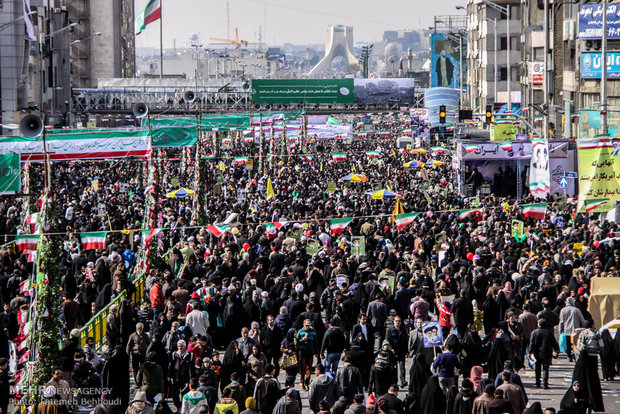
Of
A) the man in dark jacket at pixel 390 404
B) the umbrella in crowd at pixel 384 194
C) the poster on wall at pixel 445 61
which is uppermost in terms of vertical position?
the poster on wall at pixel 445 61

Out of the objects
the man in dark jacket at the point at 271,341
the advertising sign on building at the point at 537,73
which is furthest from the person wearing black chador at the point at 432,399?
the advertising sign on building at the point at 537,73

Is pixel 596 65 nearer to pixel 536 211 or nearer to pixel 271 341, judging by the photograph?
pixel 536 211

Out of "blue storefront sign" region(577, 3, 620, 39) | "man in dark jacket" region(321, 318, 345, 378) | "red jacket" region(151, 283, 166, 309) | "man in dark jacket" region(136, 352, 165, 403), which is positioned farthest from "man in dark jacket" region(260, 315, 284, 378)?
"blue storefront sign" region(577, 3, 620, 39)

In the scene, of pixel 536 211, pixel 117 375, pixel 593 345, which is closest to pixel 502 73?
pixel 536 211

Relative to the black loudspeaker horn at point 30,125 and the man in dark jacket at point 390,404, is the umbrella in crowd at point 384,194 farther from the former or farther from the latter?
the man in dark jacket at point 390,404

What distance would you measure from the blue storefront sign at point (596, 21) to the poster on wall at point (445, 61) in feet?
253

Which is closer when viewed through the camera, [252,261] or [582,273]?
[582,273]

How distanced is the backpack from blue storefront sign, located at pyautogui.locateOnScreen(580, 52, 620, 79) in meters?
32.1

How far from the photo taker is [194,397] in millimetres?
12461

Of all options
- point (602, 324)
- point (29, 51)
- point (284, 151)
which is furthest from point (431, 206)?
point (29, 51)

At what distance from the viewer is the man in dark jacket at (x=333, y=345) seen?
1547cm

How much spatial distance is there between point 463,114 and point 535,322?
81.8 ft

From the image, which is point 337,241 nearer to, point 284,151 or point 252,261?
point 252,261

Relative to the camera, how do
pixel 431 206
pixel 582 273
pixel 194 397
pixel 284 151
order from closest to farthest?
pixel 194 397, pixel 582 273, pixel 431 206, pixel 284 151
